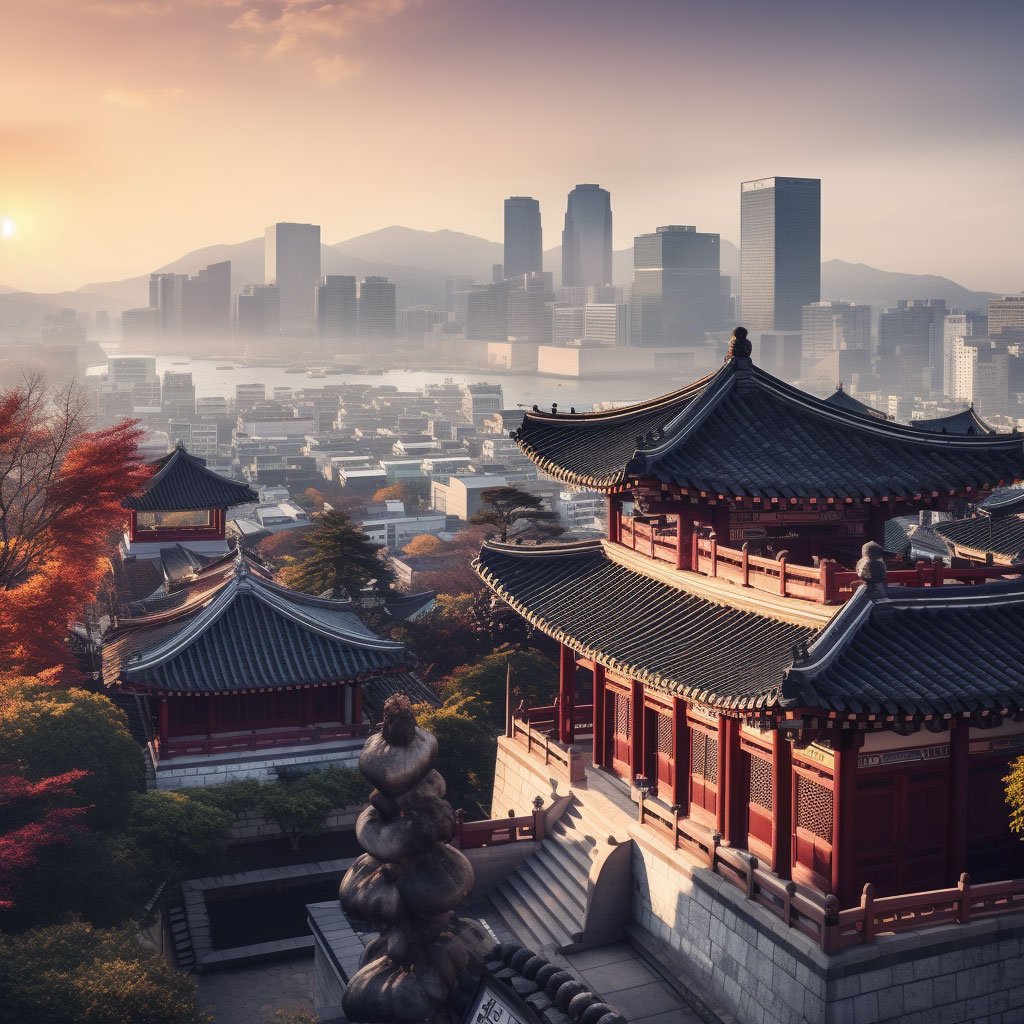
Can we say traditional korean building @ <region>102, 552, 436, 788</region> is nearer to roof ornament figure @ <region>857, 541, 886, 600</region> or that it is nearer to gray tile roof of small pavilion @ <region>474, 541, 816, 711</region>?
gray tile roof of small pavilion @ <region>474, 541, 816, 711</region>

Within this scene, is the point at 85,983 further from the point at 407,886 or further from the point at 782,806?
the point at 782,806

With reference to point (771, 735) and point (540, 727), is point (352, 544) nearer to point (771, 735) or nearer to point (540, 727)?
point (540, 727)

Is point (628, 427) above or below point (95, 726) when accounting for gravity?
above

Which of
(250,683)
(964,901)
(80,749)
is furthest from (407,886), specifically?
(250,683)

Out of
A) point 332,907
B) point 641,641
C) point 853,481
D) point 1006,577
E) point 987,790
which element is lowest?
point 332,907

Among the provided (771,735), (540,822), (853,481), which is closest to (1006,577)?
(853,481)

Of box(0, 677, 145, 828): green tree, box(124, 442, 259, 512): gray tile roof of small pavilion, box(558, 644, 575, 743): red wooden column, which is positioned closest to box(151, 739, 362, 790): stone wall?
box(0, 677, 145, 828): green tree

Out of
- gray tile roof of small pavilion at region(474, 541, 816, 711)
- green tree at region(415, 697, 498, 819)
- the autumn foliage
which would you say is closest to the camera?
gray tile roof of small pavilion at region(474, 541, 816, 711)
